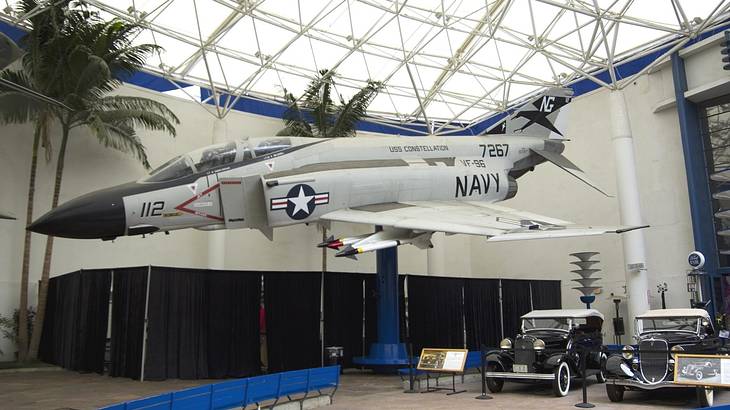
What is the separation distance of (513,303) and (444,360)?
8106 millimetres

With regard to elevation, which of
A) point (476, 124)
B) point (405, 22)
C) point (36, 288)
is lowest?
point (36, 288)

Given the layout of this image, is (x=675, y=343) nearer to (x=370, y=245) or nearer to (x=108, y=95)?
(x=370, y=245)

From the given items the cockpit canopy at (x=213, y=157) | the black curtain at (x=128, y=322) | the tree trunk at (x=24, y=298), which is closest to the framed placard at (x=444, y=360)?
the cockpit canopy at (x=213, y=157)

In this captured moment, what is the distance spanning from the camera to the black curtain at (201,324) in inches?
504

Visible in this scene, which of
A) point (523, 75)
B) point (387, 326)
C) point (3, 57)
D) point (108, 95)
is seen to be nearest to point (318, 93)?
point (108, 95)

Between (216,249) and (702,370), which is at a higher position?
(216,249)

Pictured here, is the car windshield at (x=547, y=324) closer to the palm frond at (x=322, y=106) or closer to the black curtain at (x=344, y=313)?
the black curtain at (x=344, y=313)

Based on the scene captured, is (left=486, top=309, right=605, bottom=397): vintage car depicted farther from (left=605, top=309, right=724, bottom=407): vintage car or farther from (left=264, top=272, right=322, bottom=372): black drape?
(left=264, top=272, right=322, bottom=372): black drape

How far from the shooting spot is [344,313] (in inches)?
603

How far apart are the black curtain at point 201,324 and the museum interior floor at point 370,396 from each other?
22.2 inches

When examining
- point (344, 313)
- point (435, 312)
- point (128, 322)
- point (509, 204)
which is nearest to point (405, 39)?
point (509, 204)

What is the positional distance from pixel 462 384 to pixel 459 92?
17.3 m

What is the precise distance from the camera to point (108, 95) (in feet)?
64.4

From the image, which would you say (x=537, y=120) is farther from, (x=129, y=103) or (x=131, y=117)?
(x=129, y=103)
